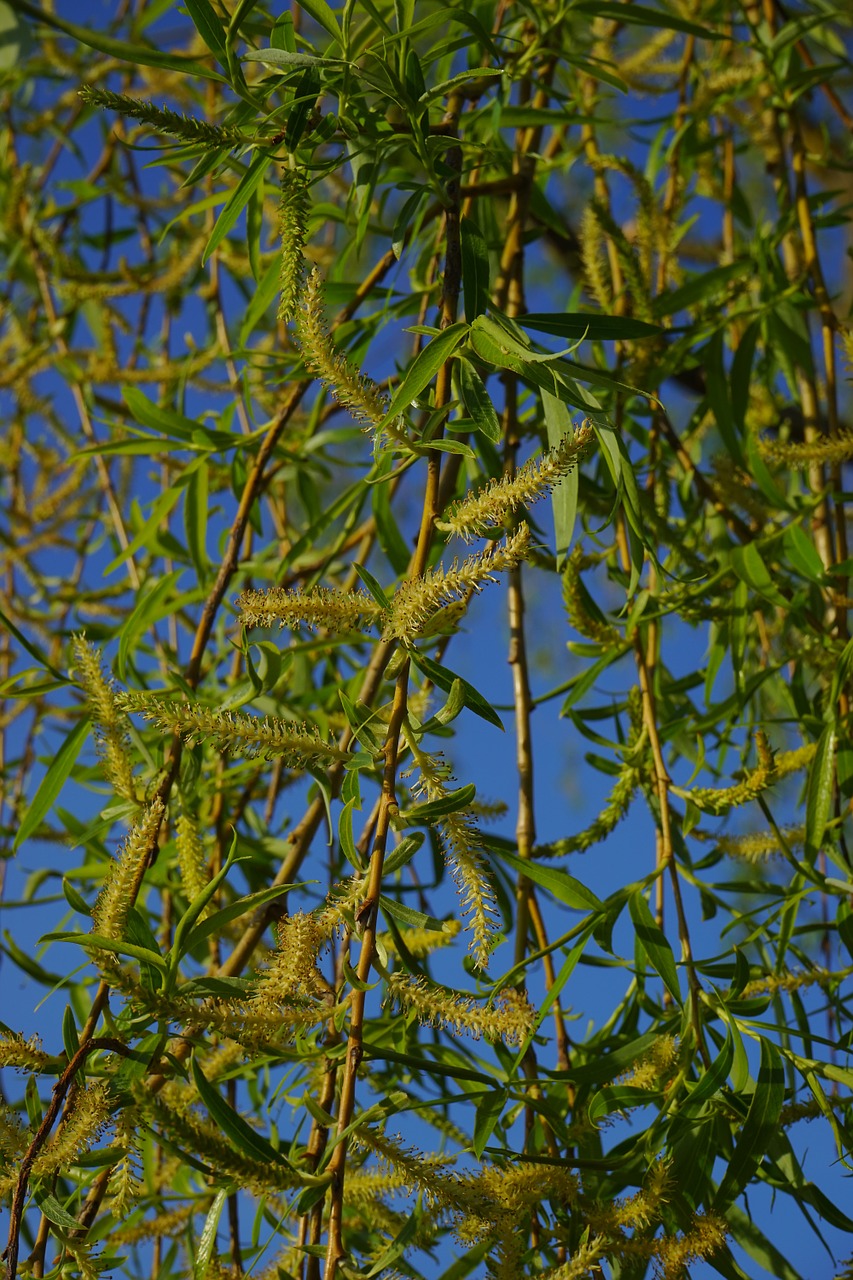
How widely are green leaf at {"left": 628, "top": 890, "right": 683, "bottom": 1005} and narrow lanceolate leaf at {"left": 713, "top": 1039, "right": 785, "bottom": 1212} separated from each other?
80mm

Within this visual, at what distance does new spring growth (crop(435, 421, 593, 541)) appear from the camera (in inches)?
20.8

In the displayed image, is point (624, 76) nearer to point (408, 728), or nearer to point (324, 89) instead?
point (324, 89)

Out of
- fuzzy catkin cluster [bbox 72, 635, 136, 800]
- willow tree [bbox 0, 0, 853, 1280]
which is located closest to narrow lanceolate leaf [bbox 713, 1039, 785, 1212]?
willow tree [bbox 0, 0, 853, 1280]

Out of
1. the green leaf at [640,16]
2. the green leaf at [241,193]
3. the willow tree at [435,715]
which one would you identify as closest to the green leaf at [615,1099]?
the willow tree at [435,715]

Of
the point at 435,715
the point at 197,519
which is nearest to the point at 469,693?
the point at 435,715

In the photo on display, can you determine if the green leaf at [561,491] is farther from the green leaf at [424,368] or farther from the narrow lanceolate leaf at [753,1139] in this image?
the narrow lanceolate leaf at [753,1139]

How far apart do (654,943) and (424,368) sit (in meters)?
0.44

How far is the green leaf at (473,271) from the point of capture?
71cm

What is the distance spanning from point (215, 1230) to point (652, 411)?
762 mm

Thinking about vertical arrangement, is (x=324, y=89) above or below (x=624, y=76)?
below

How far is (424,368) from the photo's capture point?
633 millimetres

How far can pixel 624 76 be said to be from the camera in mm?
1350

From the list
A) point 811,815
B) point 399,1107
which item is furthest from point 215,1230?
point 811,815

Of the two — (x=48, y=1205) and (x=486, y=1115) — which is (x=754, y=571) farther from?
(x=48, y=1205)
